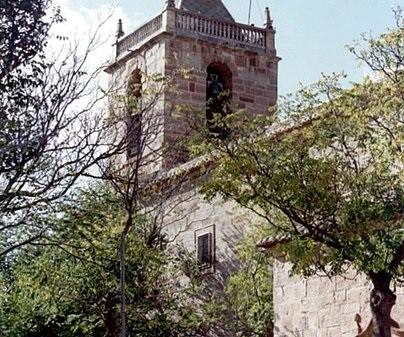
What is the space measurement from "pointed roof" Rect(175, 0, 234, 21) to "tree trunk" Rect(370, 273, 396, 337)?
2059 cm

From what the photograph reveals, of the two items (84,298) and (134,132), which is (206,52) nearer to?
(84,298)

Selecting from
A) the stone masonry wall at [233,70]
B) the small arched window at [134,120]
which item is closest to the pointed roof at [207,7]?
the stone masonry wall at [233,70]

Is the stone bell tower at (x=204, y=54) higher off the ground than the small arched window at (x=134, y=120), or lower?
higher

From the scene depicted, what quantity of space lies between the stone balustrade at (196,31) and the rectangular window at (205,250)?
27.7 ft

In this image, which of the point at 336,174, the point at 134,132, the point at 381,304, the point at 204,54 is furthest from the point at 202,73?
the point at 381,304

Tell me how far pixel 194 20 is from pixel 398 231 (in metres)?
20.2

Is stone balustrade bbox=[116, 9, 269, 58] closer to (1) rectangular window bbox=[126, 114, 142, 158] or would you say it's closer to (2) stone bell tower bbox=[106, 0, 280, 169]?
(2) stone bell tower bbox=[106, 0, 280, 169]

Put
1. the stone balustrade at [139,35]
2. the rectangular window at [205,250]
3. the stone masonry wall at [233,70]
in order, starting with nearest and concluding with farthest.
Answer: the rectangular window at [205,250], the stone masonry wall at [233,70], the stone balustrade at [139,35]

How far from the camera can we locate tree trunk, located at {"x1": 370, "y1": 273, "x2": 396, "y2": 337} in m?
11.8

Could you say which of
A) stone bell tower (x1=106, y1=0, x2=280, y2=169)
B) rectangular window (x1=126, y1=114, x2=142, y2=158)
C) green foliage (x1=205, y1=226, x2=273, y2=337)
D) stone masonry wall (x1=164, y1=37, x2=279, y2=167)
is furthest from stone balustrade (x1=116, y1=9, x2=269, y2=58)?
rectangular window (x1=126, y1=114, x2=142, y2=158)

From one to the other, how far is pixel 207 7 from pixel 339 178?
20.6m

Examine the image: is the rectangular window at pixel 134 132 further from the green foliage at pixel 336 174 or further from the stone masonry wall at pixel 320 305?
the stone masonry wall at pixel 320 305

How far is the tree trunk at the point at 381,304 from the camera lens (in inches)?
463

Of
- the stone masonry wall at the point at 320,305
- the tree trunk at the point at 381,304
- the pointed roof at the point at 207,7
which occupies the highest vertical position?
the pointed roof at the point at 207,7
